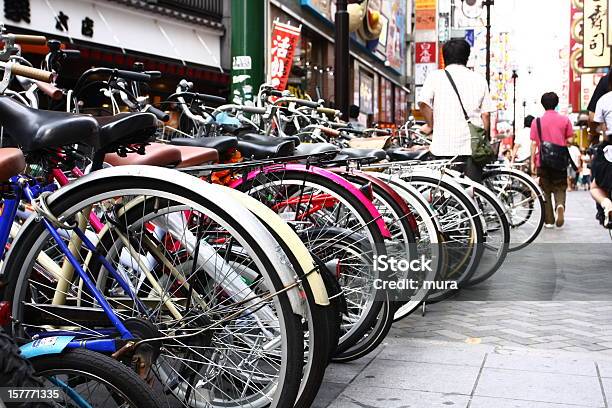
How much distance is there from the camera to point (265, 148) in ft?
13.0

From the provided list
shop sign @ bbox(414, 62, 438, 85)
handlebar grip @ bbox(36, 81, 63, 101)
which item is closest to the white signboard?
handlebar grip @ bbox(36, 81, 63, 101)

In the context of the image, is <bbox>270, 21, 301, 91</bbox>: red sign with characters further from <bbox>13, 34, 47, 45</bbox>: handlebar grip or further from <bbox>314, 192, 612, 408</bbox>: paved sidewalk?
<bbox>13, 34, 47, 45</bbox>: handlebar grip

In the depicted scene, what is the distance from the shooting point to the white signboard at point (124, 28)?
1233 cm

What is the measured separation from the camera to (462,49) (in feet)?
22.5

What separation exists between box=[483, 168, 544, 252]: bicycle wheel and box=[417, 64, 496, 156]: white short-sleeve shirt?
205 cm

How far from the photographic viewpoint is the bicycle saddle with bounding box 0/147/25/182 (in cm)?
210

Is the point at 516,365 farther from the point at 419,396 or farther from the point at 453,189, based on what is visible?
the point at 453,189

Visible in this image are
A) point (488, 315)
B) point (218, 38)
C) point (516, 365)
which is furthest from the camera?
point (218, 38)

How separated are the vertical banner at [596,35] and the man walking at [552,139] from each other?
1031 centimetres

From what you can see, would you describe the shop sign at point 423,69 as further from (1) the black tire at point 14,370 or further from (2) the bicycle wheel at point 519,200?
(1) the black tire at point 14,370

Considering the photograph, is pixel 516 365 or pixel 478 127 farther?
pixel 478 127

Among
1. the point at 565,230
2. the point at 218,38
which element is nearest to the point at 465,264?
the point at 565,230

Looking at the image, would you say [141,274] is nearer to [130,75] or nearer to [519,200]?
[130,75]

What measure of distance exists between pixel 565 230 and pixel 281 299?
349 inches
